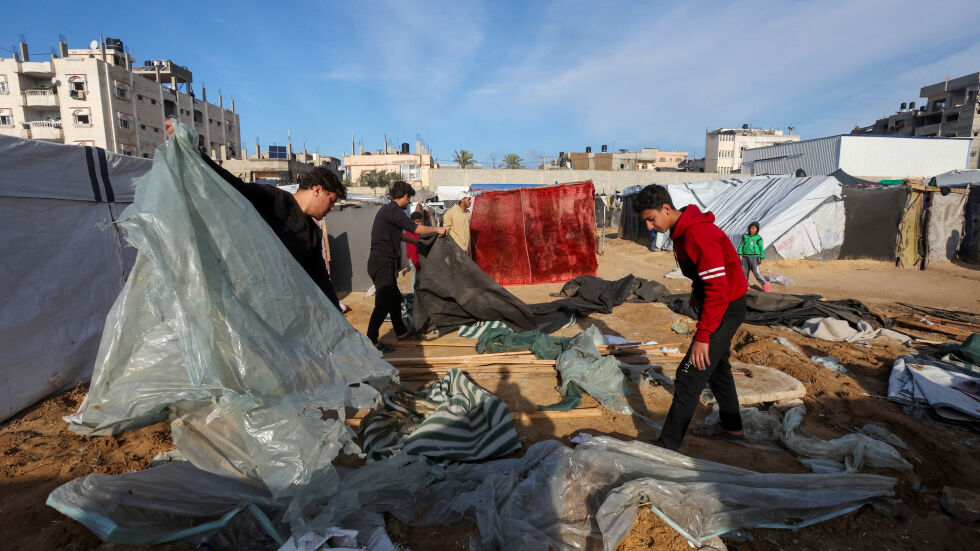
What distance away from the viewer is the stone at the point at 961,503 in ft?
7.73

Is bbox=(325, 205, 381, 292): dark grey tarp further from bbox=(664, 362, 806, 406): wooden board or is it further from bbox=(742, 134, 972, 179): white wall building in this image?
bbox=(742, 134, 972, 179): white wall building

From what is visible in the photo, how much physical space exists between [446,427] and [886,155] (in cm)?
3777

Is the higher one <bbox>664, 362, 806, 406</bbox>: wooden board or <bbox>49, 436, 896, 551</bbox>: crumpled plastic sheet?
<bbox>49, 436, 896, 551</bbox>: crumpled plastic sheet

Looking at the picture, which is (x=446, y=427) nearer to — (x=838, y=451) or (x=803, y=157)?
(x=838, y=451)

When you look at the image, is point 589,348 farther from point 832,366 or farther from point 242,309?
point 242,309

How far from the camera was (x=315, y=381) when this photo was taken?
239cm

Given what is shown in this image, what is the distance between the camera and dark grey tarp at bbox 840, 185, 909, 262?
39.9ft

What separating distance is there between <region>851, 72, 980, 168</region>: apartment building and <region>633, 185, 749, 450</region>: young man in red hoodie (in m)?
47.9

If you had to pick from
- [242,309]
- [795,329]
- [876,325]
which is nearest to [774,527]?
[242,309]

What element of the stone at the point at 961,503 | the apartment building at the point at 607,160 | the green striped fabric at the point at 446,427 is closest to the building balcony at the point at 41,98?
the apartment building at the point at 607,160

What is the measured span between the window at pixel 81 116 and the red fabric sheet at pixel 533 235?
43404mm

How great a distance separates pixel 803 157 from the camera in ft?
102

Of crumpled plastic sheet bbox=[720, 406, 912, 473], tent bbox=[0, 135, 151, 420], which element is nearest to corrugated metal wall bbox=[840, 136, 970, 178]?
crumpled plastic sheet bbox=[720, 406, 912, 473]

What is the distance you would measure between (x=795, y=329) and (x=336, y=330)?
6.10 metres
